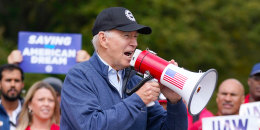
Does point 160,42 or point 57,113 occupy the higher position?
point 160,42

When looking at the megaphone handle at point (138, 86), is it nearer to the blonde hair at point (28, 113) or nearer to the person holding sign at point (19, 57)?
the blonde hair at point (28, 113)

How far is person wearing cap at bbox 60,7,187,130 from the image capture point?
10.7 ft

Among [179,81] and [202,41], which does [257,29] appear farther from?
[179,81]

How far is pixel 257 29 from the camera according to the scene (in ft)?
54.0

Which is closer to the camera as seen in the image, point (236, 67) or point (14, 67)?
point (14, 67)

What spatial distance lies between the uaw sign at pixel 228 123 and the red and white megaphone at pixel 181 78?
89 centimetres

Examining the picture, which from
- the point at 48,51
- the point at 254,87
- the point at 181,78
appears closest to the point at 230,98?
the point at 254,87

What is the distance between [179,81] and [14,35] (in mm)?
12113

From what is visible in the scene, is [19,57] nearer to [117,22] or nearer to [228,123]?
[228,123]

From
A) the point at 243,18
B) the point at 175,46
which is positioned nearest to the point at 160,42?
the point at 175,46

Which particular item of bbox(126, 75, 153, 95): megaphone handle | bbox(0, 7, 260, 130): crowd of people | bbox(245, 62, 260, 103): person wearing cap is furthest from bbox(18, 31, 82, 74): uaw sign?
bbox(126, 75, 153, 95): megaphone handle

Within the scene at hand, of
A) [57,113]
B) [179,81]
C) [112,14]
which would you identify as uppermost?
[112,14]

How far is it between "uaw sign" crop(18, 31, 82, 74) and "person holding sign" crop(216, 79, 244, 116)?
81.5 inches

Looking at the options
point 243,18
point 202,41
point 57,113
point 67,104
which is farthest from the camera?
point 243,18
